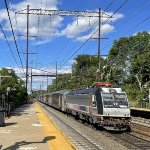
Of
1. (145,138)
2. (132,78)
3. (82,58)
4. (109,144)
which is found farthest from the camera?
(82,58)

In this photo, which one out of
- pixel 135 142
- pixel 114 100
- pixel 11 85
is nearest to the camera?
pixel 135 142

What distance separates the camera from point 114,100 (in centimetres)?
2641

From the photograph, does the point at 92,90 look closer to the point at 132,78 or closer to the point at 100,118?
the point at 100,118

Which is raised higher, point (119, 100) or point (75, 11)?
point (75, 11)

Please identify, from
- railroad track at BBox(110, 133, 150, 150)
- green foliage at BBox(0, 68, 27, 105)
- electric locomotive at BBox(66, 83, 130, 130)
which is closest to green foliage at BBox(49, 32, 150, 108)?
green foliage at BBox(0, 68, 27, 105)

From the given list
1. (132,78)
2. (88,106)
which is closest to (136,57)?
(132,78)

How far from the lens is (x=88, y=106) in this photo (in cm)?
2938

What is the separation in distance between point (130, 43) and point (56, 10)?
50185mm

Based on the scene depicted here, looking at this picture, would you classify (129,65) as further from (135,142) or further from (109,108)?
(135,142)

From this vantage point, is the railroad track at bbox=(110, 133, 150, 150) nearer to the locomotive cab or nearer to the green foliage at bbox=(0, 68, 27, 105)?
the locomotive cab

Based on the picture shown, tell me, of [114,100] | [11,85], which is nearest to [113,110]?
[114,100]

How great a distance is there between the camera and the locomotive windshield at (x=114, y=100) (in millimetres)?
26125

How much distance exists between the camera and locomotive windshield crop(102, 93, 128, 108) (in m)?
26.1

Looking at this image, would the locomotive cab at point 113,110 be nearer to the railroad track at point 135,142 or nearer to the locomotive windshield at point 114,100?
the locomotive windshield at point 114,100
